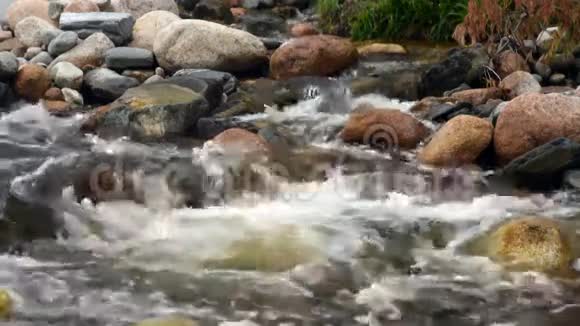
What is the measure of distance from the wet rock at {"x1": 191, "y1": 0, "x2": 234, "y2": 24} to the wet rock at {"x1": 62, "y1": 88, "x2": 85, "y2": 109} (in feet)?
16.0

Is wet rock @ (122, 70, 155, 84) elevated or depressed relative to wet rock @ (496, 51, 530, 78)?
depressed

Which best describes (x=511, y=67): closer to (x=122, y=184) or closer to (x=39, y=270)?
(x=122, y=184)

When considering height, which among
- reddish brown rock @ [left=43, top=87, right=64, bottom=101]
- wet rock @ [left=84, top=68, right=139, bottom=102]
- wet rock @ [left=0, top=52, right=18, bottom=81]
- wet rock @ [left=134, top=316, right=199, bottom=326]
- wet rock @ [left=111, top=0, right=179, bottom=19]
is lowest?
wet rock @ [left=134, top=316, right=199, bottom=326]

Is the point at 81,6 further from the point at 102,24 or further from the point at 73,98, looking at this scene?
the point at 73,98

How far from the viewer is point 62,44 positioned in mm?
9984

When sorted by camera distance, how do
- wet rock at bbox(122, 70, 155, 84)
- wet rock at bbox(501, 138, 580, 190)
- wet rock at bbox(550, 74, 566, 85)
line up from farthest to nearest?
wet rock at bbox(122, 70, 155, 84), wet rock at bbox(550, 74, 566, 85), wet rock at bbox(501, 138, 580, 190)

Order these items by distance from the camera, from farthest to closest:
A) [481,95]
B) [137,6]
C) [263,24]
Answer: [263,24], [137,6], [481,95]

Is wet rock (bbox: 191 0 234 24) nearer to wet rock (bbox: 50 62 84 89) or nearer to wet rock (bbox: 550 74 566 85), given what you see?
wet rock (bbox: 50 62 84 89)

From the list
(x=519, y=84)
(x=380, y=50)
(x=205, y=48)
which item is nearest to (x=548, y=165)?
(x=519, y=84)

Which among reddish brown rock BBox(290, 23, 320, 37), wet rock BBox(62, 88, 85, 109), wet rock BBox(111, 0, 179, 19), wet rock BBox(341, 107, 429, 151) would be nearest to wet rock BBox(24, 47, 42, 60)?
wet rock BBox(62, 88, 85, 109)

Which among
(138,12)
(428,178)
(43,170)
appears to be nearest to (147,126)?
(43,170)

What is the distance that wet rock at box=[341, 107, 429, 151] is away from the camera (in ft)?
23.8

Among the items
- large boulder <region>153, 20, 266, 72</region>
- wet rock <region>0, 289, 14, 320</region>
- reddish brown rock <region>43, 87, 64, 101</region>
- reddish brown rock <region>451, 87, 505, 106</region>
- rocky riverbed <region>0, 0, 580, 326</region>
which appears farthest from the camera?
large boulder <region>153, 20, 266, 72</region>

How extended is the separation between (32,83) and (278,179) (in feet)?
12.9
